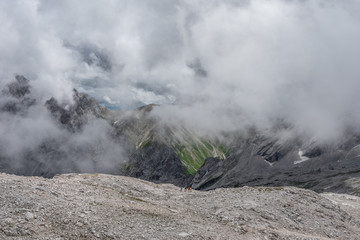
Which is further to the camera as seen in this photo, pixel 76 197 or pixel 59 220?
pixel 76 197

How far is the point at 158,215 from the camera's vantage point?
29.1 m

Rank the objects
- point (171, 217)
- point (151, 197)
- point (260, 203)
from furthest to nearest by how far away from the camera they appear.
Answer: point (151, 197), point (260, 203), point (171, 217)

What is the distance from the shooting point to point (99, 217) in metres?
26.1

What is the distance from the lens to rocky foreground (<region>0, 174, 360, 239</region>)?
2333cm

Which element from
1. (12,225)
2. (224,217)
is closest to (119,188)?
(224,217)

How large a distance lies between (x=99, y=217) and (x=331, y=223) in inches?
1175

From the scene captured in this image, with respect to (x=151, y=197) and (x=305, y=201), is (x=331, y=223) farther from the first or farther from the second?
(x=151, y=197)

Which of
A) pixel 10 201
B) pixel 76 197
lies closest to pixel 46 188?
pixel 76 197

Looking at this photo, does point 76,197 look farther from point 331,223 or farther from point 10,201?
point 331,223

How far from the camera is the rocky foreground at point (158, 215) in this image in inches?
918

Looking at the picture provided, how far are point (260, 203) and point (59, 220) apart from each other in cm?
2417

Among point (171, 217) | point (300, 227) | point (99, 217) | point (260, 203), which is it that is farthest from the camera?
point (260, 203)

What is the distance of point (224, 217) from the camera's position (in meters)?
30.8

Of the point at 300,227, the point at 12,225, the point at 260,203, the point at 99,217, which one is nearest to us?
the point at 12,225
